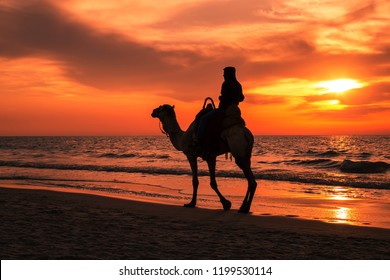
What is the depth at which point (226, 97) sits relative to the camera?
11.8 meters

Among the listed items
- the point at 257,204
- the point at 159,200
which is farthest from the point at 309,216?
the point at 159,200

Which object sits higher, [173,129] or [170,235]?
[173,129]

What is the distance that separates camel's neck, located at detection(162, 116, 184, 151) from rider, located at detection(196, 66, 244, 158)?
1420mm

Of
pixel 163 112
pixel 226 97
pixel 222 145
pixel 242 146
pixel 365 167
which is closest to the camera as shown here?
pixel 242 146

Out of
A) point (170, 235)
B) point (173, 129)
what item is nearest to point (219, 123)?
point (173, 129)

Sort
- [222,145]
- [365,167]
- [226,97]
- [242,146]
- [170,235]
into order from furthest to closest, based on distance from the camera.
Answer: [365,167] → [222,145] → [226,97] → [242,146] → [170,235]

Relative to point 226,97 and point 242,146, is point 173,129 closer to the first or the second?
point 226,97

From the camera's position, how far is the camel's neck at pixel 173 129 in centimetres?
1338

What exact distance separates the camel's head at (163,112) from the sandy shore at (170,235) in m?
2.84

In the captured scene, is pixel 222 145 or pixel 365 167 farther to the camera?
pixel 365 167

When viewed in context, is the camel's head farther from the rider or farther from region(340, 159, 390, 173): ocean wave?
region(340, 159, 390, 173): ocean wave

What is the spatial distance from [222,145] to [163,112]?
2459 mm

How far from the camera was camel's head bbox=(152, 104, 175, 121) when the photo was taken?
1357 cm
